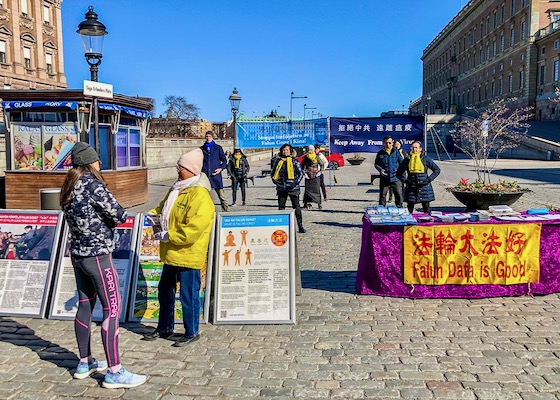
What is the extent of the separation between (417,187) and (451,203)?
5.07 meters

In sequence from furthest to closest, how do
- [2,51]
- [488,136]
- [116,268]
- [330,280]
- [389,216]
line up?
[2,51]
[488,136]
[330,280]
[389,216]
[116,268]

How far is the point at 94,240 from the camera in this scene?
419 centimetres

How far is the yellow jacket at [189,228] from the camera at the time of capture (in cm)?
473

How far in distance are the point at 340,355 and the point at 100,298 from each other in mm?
2066

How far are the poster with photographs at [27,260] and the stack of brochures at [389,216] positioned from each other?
138 inches

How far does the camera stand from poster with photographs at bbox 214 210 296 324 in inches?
222

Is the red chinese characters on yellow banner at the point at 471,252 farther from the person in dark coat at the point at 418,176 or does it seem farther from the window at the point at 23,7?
the window at the point at 23,7

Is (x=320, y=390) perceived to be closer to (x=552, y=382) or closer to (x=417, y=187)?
(x=552, y=382)

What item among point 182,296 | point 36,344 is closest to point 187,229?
point 182,296

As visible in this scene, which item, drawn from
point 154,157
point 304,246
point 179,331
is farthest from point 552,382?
point 154,157

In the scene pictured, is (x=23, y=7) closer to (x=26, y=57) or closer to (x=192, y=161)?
(x=26, y=57)

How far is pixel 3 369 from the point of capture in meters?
4.61

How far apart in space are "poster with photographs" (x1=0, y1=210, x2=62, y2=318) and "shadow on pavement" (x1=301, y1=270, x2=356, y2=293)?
10.2 ft

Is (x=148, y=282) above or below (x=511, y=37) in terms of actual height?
below
